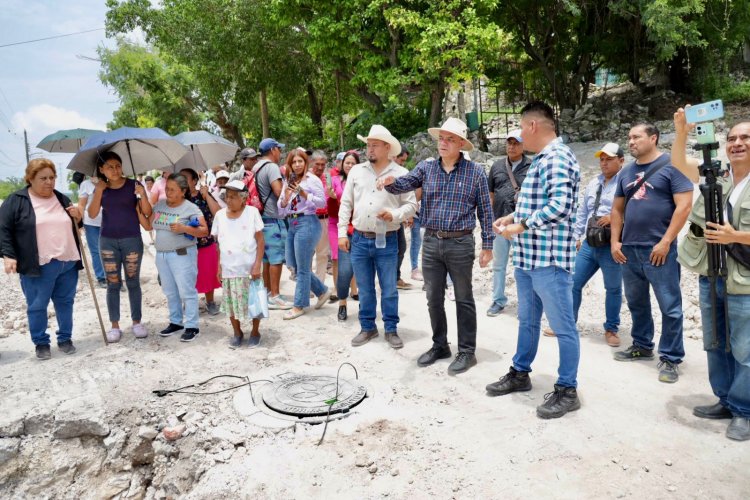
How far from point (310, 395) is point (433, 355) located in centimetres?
123

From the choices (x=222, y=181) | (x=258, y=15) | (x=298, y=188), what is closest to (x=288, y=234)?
(x=298, y=188)

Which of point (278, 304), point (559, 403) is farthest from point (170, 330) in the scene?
point (559, 403)

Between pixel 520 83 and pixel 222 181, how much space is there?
16.5 metres

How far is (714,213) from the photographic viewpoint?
10.3 feet

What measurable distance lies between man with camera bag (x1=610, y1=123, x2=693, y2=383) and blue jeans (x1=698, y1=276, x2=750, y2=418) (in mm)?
616

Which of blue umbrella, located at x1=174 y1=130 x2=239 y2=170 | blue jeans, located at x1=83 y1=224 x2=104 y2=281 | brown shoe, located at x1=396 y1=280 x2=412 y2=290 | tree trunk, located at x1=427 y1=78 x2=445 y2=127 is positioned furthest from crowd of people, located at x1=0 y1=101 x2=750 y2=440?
tree trunk, located at x1=427 y1=78 x2=445 y2=127

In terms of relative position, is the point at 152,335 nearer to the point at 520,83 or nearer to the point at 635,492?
the point at 635,492

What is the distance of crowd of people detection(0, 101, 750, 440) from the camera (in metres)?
3.47

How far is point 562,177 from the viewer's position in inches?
136

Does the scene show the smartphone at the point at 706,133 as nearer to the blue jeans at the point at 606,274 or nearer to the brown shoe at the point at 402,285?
the blue jeans at the point at 606,274

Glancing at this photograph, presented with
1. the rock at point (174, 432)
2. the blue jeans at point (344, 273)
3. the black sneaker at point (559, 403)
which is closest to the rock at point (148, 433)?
the rock at point (174, 432)

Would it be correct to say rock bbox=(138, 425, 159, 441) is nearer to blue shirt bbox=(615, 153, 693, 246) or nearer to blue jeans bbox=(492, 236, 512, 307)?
blue jeans bbox=(492, 236, 512, 307)

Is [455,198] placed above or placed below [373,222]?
above

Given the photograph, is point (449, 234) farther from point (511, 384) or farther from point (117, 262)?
point (117, 262)
